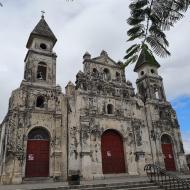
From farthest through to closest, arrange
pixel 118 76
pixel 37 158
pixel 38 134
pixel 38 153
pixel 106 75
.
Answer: pixel 118 76, pixel 106 75, pixel 38 134, pixel 38 153, pixel 37 158

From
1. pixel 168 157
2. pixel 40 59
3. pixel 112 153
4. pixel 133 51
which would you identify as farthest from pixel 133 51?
pixel 168 157

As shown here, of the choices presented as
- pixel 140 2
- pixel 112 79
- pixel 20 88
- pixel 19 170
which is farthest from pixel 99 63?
pixel 140 2

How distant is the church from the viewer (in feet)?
55.7

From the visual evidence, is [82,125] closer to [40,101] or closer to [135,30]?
[40,101]

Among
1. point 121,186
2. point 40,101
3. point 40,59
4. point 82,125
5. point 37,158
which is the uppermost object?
point 40,59

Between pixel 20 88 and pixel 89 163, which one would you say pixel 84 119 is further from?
pixel 20 88

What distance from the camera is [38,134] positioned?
1789 centimetres

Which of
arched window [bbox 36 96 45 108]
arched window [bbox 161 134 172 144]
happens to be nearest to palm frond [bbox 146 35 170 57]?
arched window [bbox 36 96 45 108]

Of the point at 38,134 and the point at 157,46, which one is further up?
the point at 38,134

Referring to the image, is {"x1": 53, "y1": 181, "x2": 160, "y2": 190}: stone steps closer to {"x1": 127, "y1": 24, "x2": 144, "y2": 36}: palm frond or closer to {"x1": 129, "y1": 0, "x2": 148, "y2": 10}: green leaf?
{"x1": 127, "y1": 24, "x2": 144, "y2": 36}: palm frond

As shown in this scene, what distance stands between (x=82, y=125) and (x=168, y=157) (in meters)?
9.31

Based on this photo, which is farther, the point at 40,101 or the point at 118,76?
the point at 118,76

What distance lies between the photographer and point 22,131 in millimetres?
16969

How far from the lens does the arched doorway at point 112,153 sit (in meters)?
19.0
